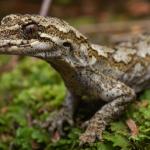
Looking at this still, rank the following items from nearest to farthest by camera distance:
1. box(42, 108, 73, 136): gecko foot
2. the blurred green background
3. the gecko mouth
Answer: the gecko mouth < the blurred green background < box(42, 108, 73, 136): gecko foot

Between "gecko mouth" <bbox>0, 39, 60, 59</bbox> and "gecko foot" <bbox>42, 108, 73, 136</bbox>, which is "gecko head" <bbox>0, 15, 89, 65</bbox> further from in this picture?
"gecko foot" <bbox>42, 108, 73, 136</bbox>

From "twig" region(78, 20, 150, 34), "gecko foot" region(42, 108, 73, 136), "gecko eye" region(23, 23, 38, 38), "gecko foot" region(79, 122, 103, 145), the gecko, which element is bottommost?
"gecko foot" region(79, 122, 103, 145)

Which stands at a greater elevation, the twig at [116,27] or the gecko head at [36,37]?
the twig at [116,27]

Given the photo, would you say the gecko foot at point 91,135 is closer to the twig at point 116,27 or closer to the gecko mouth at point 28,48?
the gecko mouth at point 28,48

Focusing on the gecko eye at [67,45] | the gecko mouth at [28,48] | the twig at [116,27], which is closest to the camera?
the gecko mouth at [28,48]

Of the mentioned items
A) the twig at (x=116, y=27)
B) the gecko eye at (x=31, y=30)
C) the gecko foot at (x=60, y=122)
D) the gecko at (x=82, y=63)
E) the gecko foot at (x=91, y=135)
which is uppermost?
the twig at (x=116, y=27)

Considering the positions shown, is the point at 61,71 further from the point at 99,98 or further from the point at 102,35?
the point at 102,35

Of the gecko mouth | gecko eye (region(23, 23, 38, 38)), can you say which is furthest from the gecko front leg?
gecko eye (region(23, 23, 38, 38))

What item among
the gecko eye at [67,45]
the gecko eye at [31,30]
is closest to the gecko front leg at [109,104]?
the gecko eye at [67,45]
